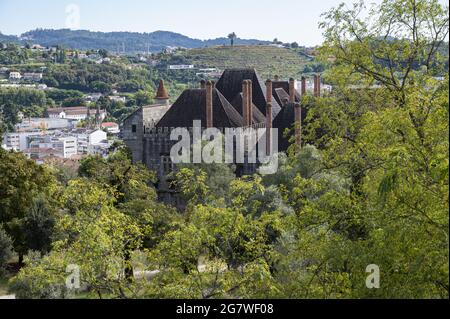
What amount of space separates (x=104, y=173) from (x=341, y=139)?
52.7 ft

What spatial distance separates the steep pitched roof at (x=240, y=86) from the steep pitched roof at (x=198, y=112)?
3158mm

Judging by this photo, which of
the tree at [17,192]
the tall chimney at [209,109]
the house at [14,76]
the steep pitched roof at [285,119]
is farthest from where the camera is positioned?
the house at [14,76]

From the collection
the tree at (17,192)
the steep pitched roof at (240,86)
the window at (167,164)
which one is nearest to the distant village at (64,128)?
the steep pitched roof at (240,86)

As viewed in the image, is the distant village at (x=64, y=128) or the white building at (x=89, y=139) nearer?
the distant village at (x=64, y=128)

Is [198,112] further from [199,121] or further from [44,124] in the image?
[44,124]

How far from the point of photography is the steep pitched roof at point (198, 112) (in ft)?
124

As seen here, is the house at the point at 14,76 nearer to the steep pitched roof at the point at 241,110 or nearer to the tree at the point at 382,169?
the steep pitched roof at the point at 241,110

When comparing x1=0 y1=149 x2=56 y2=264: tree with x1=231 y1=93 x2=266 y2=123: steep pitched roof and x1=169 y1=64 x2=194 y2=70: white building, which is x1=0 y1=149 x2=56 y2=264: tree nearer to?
x1=231 y1=93 x2=266 y2=123: steep pitched roof

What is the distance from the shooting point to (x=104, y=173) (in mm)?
29469

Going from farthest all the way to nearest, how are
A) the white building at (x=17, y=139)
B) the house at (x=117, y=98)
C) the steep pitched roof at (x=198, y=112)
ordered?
the house at (x=117, y=98) → the white building at (x=17, y=139) → the steep pitched roof at (x=198, y=112)

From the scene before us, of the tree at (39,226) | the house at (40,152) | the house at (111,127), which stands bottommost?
the house at (40,152)

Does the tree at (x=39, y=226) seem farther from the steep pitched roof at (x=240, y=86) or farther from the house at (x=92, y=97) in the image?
the house at (x=92, y=97)

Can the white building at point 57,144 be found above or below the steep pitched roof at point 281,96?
below
